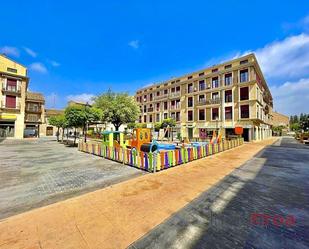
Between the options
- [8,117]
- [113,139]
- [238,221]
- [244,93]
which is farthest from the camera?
[8,117]

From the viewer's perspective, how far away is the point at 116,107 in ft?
91.4

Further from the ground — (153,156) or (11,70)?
(11,70)

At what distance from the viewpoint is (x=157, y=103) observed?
42125mm

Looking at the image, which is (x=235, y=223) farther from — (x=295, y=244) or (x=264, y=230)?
(x=295, y=244)

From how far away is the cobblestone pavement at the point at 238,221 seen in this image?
9.32ft

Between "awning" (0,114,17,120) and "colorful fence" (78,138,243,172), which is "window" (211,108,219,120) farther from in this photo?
"awning" (0,114,17,120)

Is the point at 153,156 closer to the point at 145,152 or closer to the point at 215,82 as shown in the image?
the point at 145,152

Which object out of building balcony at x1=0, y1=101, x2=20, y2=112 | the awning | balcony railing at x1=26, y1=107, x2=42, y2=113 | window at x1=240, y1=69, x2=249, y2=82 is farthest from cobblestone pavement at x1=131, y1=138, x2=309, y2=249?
balcony railing at x1=26, y1=107, x2=42, y2=113

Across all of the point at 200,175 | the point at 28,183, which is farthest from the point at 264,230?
the point at 28,183

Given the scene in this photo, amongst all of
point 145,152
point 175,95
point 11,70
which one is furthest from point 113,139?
point 11,70

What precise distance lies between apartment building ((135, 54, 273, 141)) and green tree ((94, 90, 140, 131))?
38.1ft

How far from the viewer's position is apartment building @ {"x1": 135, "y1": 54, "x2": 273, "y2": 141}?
2670 centimetres

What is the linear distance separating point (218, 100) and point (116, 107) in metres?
19.3

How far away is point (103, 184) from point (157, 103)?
122 feet
